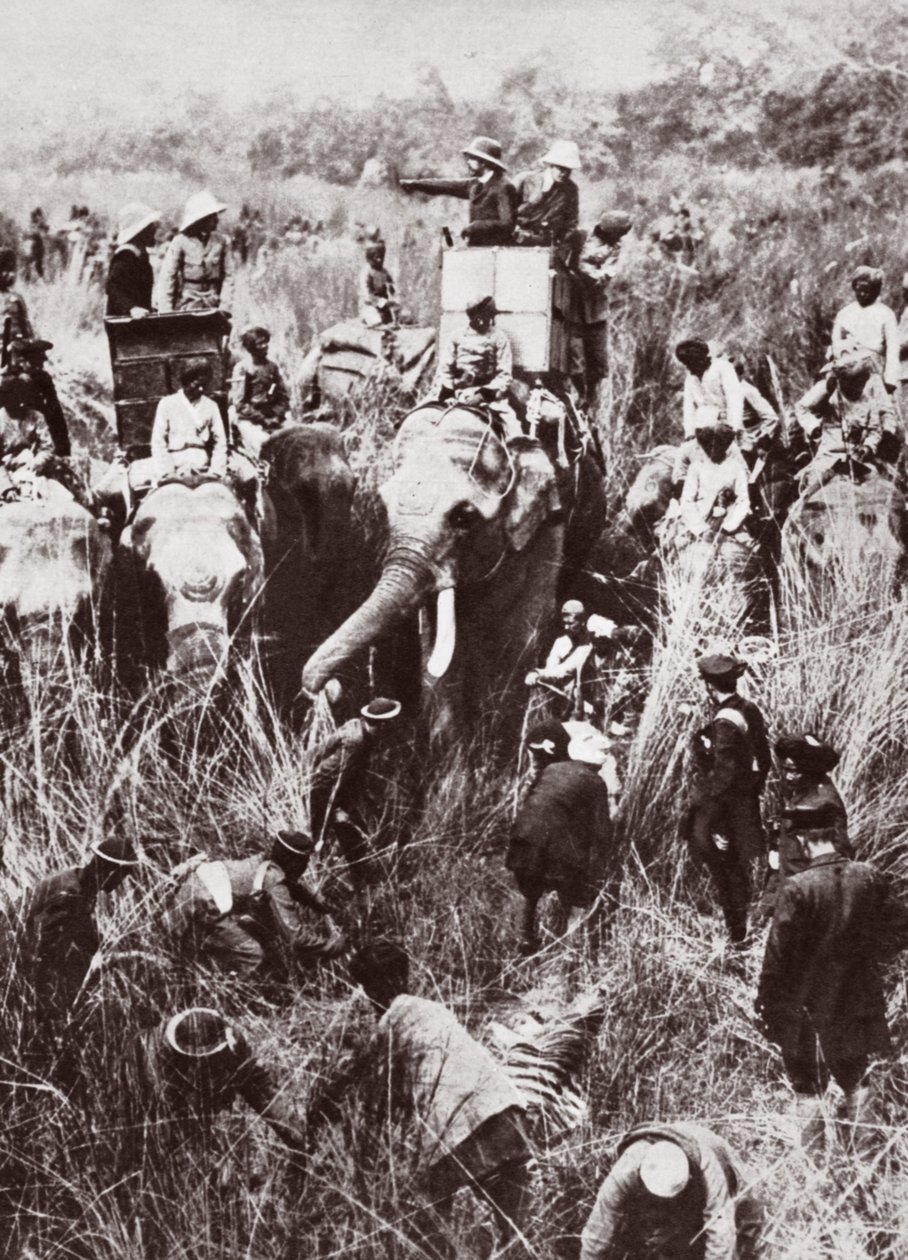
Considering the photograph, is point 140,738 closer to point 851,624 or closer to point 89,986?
point 89,986

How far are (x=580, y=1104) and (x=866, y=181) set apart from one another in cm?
514

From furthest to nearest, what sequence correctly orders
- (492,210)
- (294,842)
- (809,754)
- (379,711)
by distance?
(492,210) < (379,711) < (294,842) < (809,754)

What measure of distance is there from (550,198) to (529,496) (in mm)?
1223

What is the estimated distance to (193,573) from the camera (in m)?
7.00

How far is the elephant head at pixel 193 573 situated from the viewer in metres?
6.85

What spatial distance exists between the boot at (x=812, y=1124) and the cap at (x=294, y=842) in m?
1.44

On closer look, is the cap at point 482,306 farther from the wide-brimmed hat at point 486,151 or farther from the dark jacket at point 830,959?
the dark jacket at point 830,959

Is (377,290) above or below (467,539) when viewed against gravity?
above

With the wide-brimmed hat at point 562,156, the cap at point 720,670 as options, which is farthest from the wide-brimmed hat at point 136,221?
the cap at point 720,670

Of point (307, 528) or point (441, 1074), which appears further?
point (307, 528)

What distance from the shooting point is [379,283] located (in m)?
9.83

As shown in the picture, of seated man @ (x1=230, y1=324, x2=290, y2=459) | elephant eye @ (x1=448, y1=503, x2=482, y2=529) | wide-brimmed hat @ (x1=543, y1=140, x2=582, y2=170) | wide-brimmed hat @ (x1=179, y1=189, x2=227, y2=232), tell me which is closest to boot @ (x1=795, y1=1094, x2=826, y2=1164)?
elephant eye @ (x1=448, y1=503, x2=482, y2=529)

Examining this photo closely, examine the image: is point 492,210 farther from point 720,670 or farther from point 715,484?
point 720,670

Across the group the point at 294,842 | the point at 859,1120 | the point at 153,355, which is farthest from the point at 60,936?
the point at 153,355
